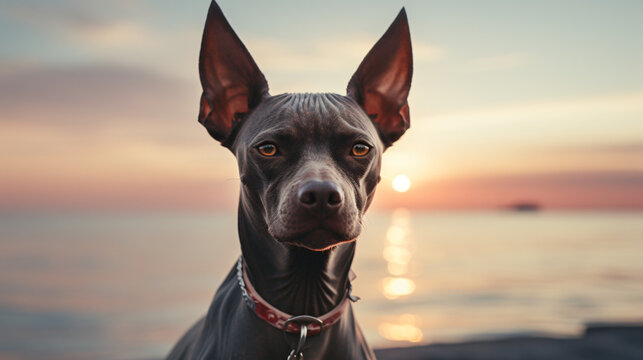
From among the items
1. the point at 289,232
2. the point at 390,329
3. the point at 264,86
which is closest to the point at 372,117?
the point at 264,86

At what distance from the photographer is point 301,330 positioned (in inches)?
100

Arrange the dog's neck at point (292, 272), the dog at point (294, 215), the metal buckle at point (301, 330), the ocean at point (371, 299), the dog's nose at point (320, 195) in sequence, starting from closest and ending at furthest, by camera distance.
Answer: the dog's nose at point (320, 195)
the dog at point (294, 215)
the metal buckle at point (301, 330)
the dog's neck at point (292, 272)
the ocean at point (371, 299)

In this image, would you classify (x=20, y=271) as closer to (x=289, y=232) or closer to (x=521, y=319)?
(x=521, y=319)

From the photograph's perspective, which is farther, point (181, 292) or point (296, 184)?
point (181, 292)

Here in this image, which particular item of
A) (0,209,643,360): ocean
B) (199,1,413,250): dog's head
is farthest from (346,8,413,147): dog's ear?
(0,209,643,360): ocean

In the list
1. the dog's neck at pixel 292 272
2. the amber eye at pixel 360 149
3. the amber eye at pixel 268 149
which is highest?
the amber eye at pixel 360 149

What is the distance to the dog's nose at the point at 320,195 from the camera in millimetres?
2287

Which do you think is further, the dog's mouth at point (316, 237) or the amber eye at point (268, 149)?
the amber eye at point (268, 149)

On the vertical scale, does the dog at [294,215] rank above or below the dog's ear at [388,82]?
below

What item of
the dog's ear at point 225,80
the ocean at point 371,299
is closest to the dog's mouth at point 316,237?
the dog's ear at point 225,80

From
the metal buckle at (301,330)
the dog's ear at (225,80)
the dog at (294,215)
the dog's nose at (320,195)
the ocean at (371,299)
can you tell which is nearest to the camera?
the dog's nose at (320,195)

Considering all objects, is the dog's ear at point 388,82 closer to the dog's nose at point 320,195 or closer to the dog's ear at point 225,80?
the dog's ear at point 225,80

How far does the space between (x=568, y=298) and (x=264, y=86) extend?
14.9 meters

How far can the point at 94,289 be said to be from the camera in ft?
59.1
